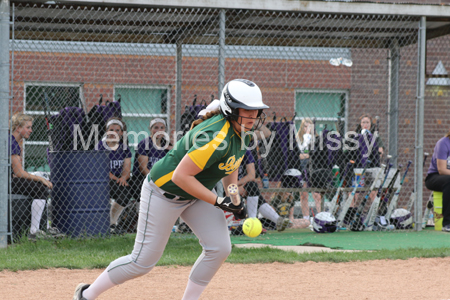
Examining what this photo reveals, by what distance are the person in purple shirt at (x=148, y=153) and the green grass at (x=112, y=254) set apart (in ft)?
3.71

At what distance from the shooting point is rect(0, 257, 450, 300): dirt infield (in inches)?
179

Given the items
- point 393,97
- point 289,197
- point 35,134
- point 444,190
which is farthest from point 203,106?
point 35,134

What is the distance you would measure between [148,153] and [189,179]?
16.4 ft

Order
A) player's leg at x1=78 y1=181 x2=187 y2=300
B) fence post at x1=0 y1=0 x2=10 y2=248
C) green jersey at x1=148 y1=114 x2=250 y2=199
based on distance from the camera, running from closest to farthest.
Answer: green jersey at x1=148 y1=114 x2=250 y2=199
player's leg at x1=78 y1=181 x2=187 y2=300
fence post at x1=0 y1=0 x2=10 y2=248

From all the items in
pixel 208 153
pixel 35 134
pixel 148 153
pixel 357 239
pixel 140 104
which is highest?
pixel 140 104

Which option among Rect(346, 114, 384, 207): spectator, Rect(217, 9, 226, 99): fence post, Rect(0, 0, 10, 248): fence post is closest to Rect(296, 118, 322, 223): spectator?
Rect(346, 114, 384, 207): spectator

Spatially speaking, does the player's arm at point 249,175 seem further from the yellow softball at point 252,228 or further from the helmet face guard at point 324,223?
the yellow softball at point 252,228

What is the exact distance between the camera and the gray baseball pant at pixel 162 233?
139 inches

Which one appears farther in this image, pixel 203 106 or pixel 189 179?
pixel 203 106

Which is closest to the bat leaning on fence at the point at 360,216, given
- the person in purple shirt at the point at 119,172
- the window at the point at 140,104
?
the person in purple shirt at the point at 119,172

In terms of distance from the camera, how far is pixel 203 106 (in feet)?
26.8

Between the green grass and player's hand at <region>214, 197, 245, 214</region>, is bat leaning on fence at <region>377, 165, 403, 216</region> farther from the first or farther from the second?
player's hand at <region>214, 197, 245, 214</region>

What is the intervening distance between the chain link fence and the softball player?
369 cm

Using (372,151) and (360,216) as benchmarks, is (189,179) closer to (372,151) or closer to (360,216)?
(360,216)
